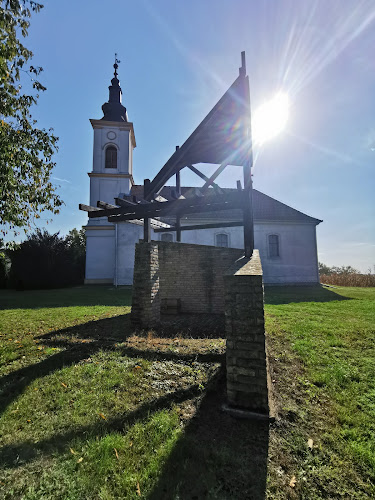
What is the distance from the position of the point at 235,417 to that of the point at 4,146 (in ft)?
22.0

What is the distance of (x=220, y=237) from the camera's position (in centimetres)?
2025

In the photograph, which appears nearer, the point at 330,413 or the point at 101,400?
the point at 330,413

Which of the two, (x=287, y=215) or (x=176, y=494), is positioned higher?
(x=287, y=215)

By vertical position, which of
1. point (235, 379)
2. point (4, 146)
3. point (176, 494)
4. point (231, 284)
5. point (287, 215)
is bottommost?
point (176, 494)

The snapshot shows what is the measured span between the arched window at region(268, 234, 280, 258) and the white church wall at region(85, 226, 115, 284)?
517 inches

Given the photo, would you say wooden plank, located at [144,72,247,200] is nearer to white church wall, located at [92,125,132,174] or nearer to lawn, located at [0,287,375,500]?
lawn, located at [0,287,375,500]

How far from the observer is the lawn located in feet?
6.02

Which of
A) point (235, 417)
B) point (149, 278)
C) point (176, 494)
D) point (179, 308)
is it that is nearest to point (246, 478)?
point (176, 494)

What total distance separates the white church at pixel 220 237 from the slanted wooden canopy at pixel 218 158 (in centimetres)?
1308

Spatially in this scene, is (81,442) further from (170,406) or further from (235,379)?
(235,379)

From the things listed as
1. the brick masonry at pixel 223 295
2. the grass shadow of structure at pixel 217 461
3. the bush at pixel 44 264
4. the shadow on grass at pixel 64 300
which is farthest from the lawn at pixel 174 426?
the bush at pixel 44 264

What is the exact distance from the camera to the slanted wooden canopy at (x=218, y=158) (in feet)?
14.6

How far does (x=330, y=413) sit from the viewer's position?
8.91 feet

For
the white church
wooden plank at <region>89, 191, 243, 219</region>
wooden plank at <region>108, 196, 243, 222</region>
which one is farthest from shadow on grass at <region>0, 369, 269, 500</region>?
the white church
